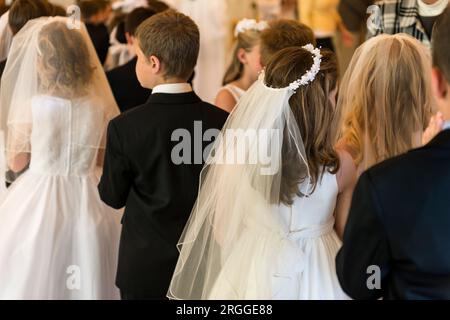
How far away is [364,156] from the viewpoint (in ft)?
6.04

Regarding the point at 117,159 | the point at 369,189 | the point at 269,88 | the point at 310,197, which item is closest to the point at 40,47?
the point at 117,159

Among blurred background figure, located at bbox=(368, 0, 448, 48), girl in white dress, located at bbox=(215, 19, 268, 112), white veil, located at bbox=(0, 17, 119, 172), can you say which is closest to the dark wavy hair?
white veil, located at bbox=(0, 17, 119, 172)

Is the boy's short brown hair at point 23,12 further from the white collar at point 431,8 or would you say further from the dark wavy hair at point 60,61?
the white collar at point 431,8

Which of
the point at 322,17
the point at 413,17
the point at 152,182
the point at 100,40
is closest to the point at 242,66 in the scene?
the point at 413,17

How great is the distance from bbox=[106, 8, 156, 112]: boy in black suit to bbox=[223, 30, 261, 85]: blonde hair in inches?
14.9

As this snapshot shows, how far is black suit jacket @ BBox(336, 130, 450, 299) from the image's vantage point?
1205mm

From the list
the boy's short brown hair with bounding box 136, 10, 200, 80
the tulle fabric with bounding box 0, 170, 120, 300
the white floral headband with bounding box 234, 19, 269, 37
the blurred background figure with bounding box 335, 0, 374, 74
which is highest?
the blurred background figure with bounding box 335, 0, 374, 74

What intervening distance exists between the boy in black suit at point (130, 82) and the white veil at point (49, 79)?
0.59 meters

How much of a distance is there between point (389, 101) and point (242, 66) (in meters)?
0.99

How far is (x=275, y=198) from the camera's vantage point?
1.65 metres

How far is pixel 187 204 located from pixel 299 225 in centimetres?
38

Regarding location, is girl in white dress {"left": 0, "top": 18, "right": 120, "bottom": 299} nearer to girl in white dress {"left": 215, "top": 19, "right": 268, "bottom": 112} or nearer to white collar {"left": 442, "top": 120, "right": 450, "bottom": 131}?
girl in white dress {"left": 215, "top": 19, "right": 268, "bottom": 112}

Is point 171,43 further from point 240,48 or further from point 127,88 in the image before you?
point 127,88
